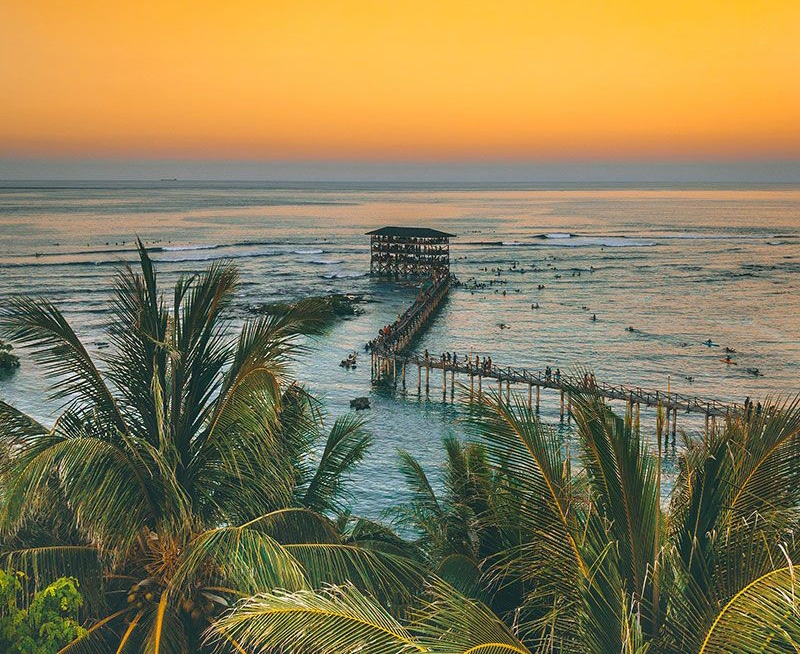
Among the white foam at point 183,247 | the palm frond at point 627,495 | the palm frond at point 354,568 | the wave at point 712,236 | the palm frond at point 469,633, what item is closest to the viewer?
the palm frond at point 469,633

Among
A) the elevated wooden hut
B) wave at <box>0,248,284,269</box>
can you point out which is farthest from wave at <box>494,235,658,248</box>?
the elevated wooden hut

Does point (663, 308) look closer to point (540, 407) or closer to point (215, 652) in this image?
point (540, 407)

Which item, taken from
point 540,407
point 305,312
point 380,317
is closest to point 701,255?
point 380,317

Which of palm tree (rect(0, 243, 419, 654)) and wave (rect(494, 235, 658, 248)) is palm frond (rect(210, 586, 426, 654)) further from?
wave (rect(494, 235, 658, 248))

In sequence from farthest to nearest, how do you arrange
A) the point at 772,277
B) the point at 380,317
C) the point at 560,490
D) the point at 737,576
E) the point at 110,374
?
the point at 772,277 < the point at 380,317 < the point at 110,374 < the point at 560,490 < the point at 737,576

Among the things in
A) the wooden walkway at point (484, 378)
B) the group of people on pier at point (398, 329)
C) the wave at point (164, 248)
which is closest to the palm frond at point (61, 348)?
the wooden walkway at point (484, 378)

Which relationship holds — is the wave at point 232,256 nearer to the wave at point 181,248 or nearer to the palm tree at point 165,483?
the wave at point 181,248
